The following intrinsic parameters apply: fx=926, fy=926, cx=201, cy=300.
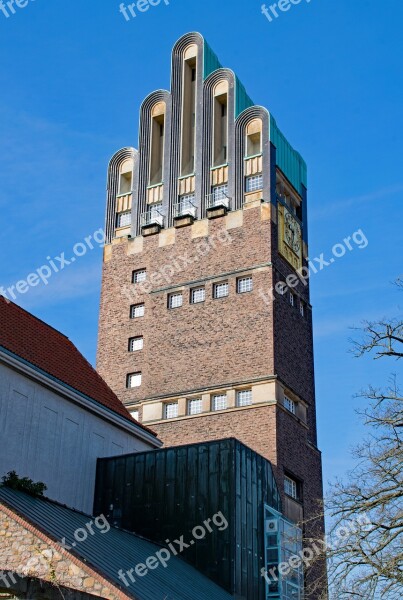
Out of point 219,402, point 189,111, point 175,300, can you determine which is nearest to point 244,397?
point 219,402

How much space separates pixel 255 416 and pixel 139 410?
19.2ft

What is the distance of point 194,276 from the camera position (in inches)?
1686

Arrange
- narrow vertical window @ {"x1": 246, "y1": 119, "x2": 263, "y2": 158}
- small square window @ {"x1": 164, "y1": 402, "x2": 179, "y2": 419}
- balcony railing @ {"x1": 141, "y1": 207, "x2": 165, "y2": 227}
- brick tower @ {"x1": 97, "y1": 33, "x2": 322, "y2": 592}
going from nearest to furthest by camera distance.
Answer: brick tower @ {"x1": 97, "y1": 33, "x2": 322, "y2": 592}
small square window @ {"x1": 164, "y1": 402, "x2": 179, "y2": 419}
narrow vertical window @ {"x1": 246, "y1": 119, "x2": 263, "y2": 158}
balcony railing @ {"x1": 141, "y1": 207, "x2": 165, "y2": 227}

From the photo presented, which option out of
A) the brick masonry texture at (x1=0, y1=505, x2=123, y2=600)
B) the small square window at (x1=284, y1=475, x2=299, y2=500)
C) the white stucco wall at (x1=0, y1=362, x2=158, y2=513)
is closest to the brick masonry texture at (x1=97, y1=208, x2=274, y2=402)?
the small square window at (x1=284, y1=475, x2=299, y2=500)

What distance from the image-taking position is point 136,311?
4412 cm

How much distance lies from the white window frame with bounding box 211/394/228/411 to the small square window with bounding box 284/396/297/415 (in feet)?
8.55

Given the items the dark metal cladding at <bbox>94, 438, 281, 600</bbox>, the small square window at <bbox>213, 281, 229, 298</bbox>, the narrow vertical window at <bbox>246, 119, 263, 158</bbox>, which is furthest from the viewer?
the narrow vertical window at <bbox>246, 119, 263, 158</bbox>

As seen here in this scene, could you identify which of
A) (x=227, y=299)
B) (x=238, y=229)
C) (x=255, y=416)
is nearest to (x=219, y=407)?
(x=255, y=416)

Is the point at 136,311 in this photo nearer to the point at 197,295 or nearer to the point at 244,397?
the point at 197,295

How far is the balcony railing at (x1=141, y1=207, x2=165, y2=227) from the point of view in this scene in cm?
4519

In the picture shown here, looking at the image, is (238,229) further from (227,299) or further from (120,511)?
(120,511)

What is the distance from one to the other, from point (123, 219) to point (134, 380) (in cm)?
896

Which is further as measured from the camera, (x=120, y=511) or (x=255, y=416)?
(x=255, y=416)

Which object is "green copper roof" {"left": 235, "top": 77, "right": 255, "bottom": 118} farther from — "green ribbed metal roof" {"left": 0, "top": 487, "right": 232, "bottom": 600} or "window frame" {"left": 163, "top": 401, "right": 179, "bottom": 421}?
"green ribbed metal roof" {"left": 0, "top": 487, "right": 232, "bottom": 600}
